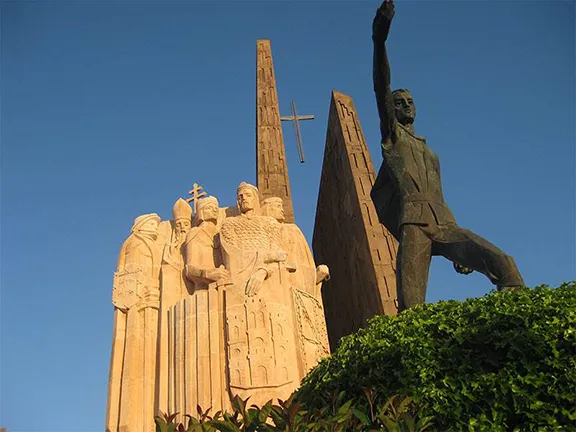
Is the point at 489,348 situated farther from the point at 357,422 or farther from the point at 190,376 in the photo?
the point at 190,376

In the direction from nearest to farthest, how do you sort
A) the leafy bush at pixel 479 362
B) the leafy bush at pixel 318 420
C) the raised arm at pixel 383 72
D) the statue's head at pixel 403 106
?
the leafy bush at pixel 318 420 → the leafy bush at pixel 479 362 → the raised arm at pixel 383 72 → the statue's head at pixel 403 106

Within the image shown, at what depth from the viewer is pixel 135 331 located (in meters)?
8.58

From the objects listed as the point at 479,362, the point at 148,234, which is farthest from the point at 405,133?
the point at 148,234

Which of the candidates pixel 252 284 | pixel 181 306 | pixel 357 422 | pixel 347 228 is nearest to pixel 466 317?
pixel 357 422

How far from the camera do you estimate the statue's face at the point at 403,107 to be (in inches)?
240

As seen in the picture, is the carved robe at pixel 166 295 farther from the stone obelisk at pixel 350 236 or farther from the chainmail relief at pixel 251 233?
the stone obelisk at pixel 350 236

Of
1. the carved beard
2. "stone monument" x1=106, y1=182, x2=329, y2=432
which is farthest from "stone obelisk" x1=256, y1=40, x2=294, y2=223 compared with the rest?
"stone monument" x1=106, y1=182, x2=329, y2=432

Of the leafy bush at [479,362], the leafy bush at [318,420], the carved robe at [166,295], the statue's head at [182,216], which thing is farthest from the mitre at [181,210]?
the leafy bush at [318,420]

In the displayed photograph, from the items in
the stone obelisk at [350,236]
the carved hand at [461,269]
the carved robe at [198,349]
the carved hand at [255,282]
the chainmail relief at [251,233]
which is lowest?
the carved hand at [461,269]

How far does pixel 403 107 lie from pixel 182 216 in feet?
15.7

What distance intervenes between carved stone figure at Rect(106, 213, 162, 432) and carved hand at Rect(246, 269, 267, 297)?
5.01 feet

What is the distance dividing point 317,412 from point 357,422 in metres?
0.25

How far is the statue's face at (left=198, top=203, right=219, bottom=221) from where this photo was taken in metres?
9.63

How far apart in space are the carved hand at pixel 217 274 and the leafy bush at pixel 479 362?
4.13 meters
